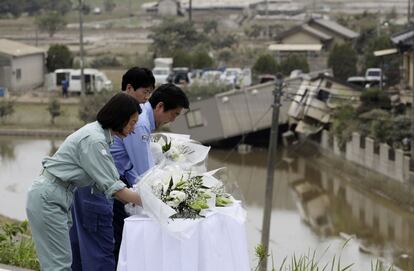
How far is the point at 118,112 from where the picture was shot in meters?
4.11

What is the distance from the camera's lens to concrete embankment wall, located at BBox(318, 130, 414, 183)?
18.5 metres

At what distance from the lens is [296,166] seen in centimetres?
2253

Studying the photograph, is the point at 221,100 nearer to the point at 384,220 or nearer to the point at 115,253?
the point at 384,220

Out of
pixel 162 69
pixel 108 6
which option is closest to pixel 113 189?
pixel 162 69

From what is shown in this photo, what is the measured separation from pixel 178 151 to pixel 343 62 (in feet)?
96.6

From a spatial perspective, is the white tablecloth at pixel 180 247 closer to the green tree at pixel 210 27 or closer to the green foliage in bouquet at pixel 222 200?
the green foliage in bouquet at pixel 222 200

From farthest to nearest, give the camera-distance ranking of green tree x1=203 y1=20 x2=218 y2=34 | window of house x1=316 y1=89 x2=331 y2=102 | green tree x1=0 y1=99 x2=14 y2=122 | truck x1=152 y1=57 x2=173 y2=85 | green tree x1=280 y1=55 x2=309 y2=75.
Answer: green tree x1=203 y1=20 x2=218 y2=34, green tree x1=280 y1=55 x2=309 y2=75, truck x1=152 y1=57 x2=173 y2=85, green tree x1=0 y1=99 x2=14 y2=122, window of house x1=316 y1=89 x2=331 y2=102

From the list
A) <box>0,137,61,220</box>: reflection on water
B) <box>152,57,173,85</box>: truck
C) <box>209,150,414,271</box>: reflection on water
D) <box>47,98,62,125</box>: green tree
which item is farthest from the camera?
<box>152,57,173,85</box>: truck

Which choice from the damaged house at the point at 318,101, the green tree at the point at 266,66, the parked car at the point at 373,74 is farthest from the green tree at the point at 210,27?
the damaged house at the point at 318,101

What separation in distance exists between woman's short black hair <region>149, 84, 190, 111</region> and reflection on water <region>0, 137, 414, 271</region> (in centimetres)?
634

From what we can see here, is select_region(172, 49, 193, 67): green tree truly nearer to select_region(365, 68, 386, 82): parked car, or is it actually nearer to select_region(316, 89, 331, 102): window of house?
select_region(365, 68, 386, 82): parked car

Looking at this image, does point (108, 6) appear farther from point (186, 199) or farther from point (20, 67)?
point (186, 199)

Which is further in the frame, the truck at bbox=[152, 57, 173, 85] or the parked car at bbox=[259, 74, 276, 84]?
the truck at bbox=[152, 57, 173, 85]

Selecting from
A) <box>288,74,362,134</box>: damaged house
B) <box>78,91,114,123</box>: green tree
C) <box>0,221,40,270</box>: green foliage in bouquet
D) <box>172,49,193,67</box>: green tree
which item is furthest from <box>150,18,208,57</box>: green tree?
<box>0,221,40,270</box>: green foliage in bouquet
